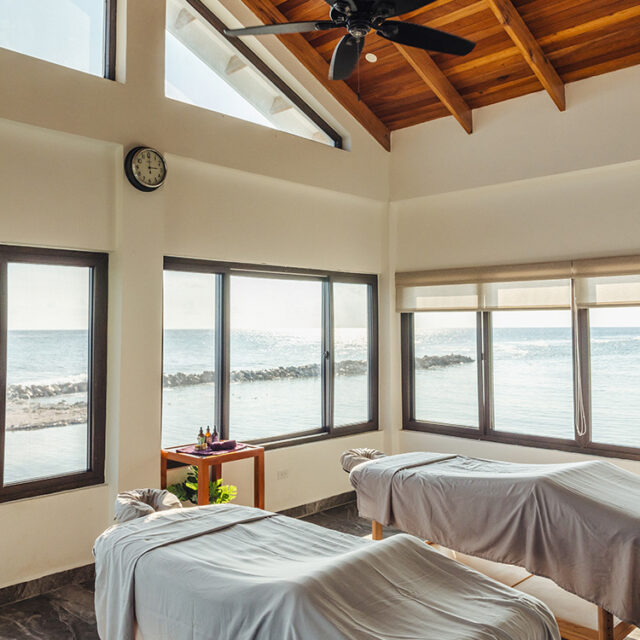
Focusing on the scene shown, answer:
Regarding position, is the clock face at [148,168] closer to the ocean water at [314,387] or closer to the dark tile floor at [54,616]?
the ocean water at [314,387]

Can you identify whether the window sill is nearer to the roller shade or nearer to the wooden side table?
the roller shade

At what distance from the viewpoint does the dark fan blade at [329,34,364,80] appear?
114 inches

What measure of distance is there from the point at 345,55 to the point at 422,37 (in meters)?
0.41

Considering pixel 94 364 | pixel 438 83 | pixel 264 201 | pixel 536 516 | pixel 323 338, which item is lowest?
pixel 536 516

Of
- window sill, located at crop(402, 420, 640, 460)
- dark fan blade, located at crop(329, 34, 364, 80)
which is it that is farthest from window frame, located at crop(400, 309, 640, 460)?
dark fan blade, located at crop(329, 34, 364, 80)

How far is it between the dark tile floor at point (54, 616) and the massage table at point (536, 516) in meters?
1.63

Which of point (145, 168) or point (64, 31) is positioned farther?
point (145, 168)

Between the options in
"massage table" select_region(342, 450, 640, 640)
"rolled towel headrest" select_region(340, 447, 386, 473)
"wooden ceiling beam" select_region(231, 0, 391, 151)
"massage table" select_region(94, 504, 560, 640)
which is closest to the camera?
"massage table" select_region(94, 504, 560, 640)

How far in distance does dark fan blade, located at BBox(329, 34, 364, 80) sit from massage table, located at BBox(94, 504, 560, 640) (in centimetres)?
222

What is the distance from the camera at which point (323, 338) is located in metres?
5.27

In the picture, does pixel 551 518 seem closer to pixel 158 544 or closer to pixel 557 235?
pixel 158 544

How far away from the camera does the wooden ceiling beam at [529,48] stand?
3832 mm

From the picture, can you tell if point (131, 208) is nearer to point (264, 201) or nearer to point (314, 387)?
point (264, 201)

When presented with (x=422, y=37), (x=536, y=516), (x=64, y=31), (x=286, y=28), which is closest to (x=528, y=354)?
A: (x=536, y=516)
